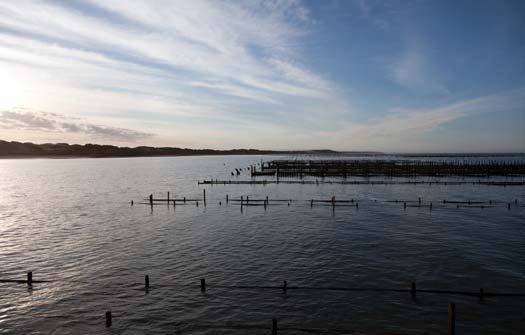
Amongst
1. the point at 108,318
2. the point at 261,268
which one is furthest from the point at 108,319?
the point at 261,268

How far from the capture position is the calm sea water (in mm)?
19094

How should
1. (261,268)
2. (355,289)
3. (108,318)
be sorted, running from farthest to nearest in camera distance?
(261,268), (355,289), (108,318)

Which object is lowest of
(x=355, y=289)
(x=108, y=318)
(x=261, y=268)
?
(x=261, y=268)

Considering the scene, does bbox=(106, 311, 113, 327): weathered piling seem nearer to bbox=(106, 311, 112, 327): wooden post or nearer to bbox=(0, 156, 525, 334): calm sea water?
bbox=(106, 311, 112, 327): wooden post

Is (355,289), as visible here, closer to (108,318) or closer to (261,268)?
(261,268)

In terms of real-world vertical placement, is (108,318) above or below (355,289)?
below

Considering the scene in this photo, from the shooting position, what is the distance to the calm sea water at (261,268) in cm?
1909

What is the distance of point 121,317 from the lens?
19.5 m

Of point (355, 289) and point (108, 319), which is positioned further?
point (355, 289)

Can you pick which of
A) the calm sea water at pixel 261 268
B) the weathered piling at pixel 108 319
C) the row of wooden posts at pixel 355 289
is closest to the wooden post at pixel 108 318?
the weathered piling at pixel 108 319

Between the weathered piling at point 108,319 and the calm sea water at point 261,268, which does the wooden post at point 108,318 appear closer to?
the weathered piling at point 108,319

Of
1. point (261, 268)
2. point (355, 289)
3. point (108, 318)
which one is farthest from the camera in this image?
point (261, 268)

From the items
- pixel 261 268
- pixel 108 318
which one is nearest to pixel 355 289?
pixel 261 268

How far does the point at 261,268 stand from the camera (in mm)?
26797
